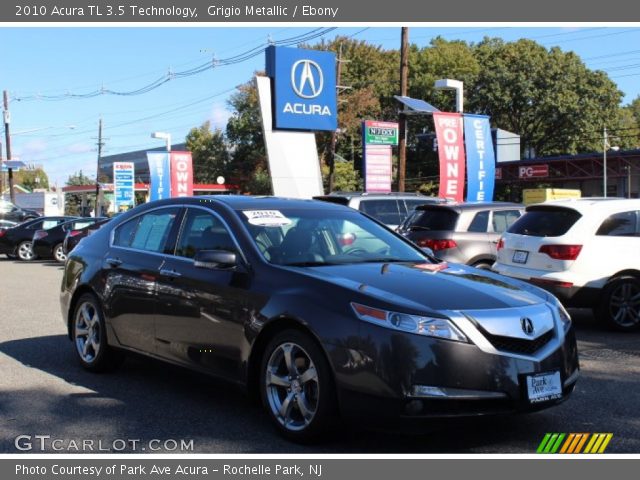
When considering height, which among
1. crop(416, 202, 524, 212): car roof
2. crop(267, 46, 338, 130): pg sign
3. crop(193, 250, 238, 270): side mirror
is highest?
crop(267, 46, 338, 130): pg sign

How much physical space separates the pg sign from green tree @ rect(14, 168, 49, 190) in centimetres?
14047

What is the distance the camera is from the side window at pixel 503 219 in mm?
11945

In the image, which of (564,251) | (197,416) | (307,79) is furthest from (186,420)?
(307,79)

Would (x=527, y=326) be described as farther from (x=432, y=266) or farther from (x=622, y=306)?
(x=622, y=306)

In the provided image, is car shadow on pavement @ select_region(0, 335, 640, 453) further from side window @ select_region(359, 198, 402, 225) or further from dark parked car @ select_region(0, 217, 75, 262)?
dark parked car @ select_region(0, 217, 75, 262)

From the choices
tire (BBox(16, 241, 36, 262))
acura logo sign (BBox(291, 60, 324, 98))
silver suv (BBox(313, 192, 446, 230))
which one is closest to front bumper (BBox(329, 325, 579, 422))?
silver suv (BBox(313, 192, 446, 230))

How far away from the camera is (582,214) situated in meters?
9.17

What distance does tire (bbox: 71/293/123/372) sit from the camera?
671cm

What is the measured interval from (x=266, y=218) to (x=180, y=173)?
2667 cm

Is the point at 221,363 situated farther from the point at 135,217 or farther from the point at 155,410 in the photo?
the point at 135,217

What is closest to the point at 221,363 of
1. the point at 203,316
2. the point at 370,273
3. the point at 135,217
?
the point at 203,316

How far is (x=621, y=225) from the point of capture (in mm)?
9281

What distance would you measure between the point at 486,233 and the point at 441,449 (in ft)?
24.6

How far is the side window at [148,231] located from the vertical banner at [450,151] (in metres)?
14.0
